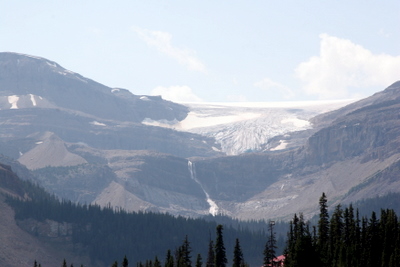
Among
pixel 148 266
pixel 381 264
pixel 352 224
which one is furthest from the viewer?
pixel 148 266

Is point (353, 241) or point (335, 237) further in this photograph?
point (353, 241)

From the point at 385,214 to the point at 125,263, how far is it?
4836 centimetres

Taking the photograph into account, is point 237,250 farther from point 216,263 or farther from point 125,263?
point 125,263

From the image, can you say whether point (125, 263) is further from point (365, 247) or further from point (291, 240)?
point (365, 247)

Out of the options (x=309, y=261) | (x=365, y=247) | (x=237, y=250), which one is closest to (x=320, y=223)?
(x=365, y=247)

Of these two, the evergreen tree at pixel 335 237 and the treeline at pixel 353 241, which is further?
the evergreen tree at pixel 335 237

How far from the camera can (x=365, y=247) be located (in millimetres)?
155125

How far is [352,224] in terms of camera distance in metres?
163

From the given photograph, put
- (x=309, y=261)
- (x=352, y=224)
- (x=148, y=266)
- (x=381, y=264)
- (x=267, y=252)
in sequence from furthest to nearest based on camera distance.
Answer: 1. (x=148, y=266)
2. (x=352, y=224)
3. (x=381, y=264)
4. (x=267, y=252)
5. (x=309, y=261)

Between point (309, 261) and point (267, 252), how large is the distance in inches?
1001

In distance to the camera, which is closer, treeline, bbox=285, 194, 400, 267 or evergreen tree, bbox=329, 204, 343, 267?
treeline, bbox=285, 194, 400, 267

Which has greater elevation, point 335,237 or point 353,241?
point 335,237

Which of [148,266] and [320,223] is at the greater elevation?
[320,223]

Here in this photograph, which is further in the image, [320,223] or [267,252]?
[320,223]
